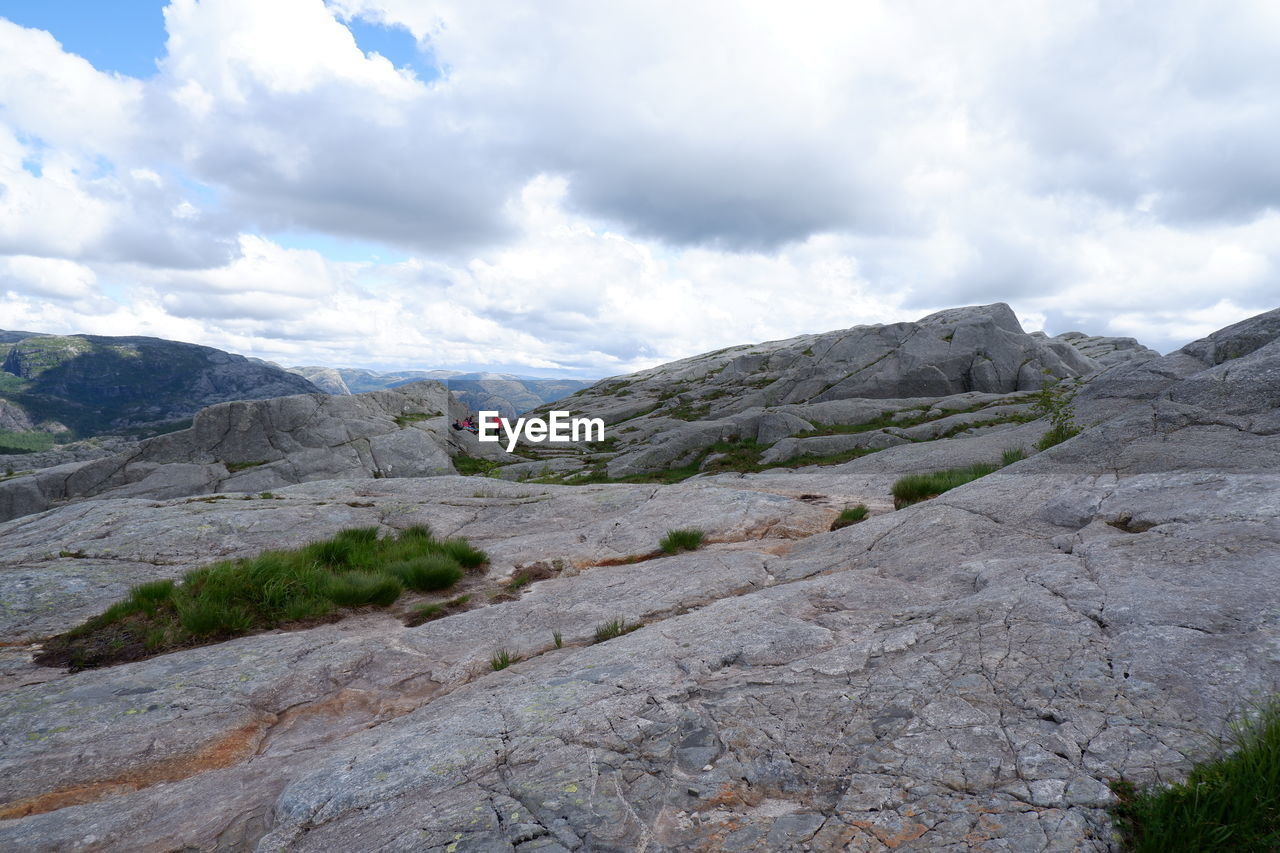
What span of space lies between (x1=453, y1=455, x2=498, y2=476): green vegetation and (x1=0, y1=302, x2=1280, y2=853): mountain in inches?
1466

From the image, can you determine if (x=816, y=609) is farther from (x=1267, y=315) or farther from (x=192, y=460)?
(x=192, y=460)

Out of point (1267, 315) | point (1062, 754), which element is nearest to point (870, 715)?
point (1062, 754)

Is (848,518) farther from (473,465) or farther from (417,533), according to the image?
(473,465)

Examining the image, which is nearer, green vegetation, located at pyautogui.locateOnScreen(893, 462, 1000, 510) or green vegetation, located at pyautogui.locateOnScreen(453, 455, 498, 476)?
A: green vegetation, located at pyautogui.locateOnScreen(893, 462, 1000, 510)

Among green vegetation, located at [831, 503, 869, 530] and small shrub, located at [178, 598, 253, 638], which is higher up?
green vegetation, located at [831, 503, 869, 530]

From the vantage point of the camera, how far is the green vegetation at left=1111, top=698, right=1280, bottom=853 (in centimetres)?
390

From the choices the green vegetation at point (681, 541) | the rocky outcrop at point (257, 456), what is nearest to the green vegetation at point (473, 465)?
the rocky outcrop at point (257, 456)

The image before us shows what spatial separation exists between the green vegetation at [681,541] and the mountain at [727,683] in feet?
0.79

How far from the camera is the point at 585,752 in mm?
5855

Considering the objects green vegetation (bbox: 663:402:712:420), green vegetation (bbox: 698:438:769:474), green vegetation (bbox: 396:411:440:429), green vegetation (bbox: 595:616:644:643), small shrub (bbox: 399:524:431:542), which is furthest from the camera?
green vegetation (bbox: 663:402:712:420)

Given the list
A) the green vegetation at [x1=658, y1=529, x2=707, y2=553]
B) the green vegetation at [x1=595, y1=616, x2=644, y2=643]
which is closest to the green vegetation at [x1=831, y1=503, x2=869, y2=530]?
the green vegetation at [x1=658, y1=529, x2=707, y2=553]

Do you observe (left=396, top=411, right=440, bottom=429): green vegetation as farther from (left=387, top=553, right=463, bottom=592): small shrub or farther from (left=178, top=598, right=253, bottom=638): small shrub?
(left=178, top=598, right=253, bottom=638): small shrub

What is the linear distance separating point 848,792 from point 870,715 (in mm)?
1144

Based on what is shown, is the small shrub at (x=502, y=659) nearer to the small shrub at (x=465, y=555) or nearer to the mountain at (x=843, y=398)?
the small shrub at (x=465, y=555)
